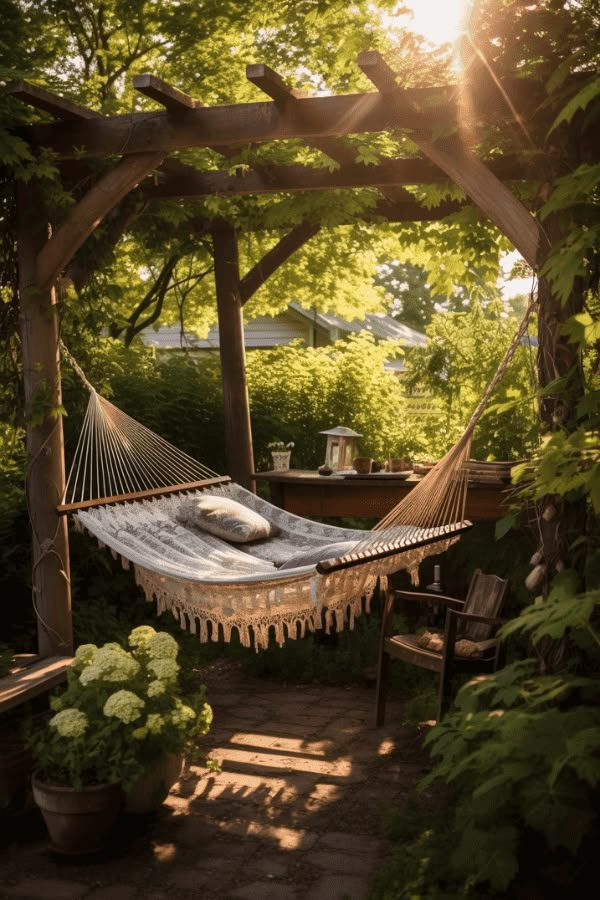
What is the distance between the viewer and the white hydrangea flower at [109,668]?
3.15m

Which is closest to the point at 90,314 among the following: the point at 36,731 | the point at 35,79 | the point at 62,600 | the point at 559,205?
the point at 35,79

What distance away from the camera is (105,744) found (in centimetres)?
305

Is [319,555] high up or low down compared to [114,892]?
up

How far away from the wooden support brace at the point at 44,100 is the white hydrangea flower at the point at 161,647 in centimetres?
184

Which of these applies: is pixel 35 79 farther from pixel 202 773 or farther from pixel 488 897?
pixel 488 897

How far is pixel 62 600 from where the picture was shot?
3855mm

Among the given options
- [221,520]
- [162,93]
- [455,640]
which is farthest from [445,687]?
[162,93]

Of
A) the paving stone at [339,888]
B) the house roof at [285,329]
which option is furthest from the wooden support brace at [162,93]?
the house roof at [285,329]

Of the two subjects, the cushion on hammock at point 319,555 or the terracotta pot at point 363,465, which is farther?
the terracotta pot at point 363,465

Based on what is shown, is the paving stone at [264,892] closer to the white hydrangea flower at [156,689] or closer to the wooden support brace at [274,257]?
the white hydrangea flower at [156,689]

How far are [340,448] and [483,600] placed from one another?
213 centimetres

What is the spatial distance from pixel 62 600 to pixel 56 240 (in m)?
1.35

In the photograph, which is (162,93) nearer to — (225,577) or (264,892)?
(225,577)

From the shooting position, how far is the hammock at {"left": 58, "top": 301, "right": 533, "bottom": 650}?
138 inches
